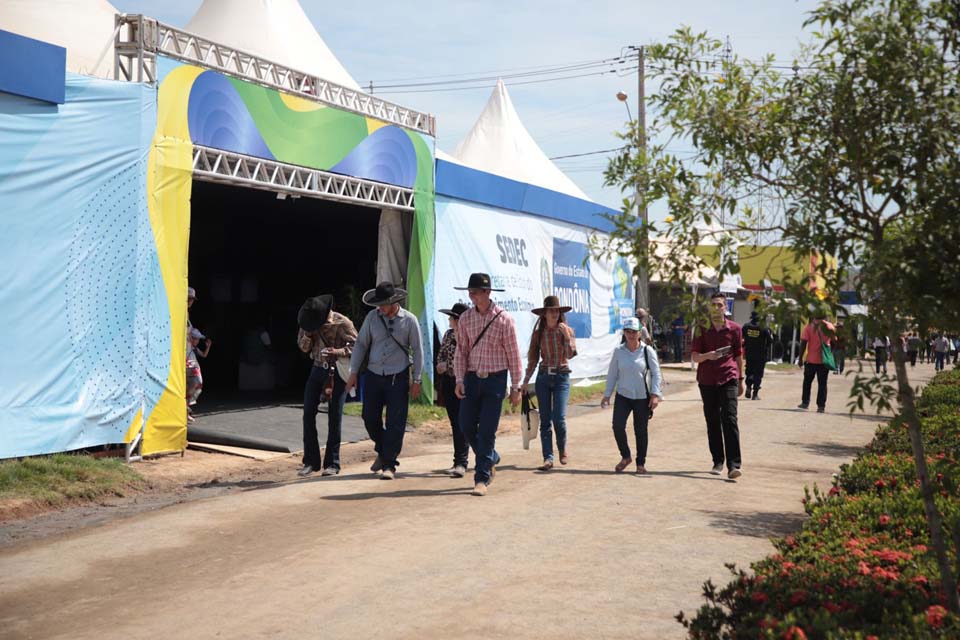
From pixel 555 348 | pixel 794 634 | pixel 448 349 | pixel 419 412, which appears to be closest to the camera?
pixel 794 634

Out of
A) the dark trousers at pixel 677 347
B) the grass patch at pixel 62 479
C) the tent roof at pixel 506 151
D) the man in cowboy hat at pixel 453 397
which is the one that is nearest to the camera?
the grass patch at pixel 62 479

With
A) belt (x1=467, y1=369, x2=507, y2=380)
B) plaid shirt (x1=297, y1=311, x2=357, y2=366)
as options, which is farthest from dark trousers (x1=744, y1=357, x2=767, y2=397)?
belt (x1=467, y1=369, x2=507, y2=380)

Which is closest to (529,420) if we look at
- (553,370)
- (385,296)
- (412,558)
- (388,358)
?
(553,370)

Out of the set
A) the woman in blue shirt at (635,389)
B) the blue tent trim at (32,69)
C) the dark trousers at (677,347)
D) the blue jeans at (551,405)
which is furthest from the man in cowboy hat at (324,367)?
the dark trousers at (677,347)

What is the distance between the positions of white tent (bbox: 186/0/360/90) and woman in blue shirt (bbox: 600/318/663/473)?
28.5 feet

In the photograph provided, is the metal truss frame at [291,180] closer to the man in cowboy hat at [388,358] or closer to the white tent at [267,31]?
the white tent at [267,31]

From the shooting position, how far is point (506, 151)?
2417cm

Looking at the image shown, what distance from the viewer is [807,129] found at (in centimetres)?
449

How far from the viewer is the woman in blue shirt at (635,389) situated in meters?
10.6

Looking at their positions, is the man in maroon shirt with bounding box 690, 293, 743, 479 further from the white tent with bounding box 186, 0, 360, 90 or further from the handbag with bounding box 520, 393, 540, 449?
the white tent with bounding box 186, 0, 360, 90

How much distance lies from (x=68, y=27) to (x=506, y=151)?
444 inches

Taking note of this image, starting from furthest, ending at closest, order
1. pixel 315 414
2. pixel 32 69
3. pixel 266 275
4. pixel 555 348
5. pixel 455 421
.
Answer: pixel 266 275, pixel 555 348, pixel 455 421, pixel 315 414, pixel 32 69

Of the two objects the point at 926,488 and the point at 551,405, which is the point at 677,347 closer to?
the point at 551,405

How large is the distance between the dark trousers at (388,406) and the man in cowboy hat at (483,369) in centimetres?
62
